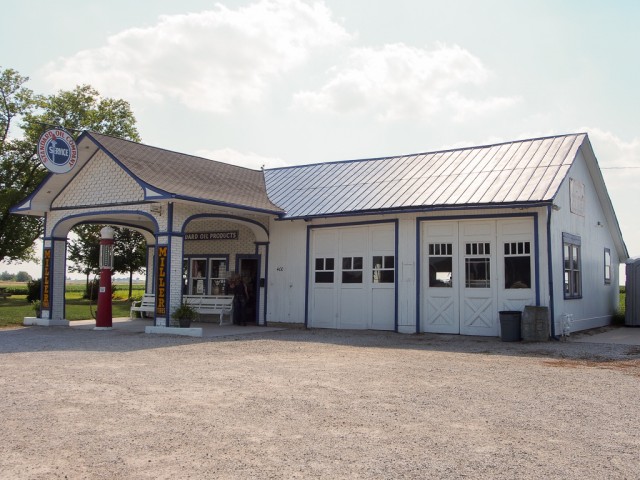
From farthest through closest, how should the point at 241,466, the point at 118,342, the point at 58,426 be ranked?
the point at 118,342 → the point at 58,426 → the point at 241,466

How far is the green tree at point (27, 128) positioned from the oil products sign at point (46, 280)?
1905 cm

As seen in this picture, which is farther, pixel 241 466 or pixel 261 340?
pixel 261 340

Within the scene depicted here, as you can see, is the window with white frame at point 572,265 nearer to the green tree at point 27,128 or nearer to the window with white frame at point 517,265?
the window with white frame at point 517,265

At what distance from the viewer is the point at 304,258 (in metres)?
19.1

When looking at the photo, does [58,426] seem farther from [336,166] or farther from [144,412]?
[336,166]

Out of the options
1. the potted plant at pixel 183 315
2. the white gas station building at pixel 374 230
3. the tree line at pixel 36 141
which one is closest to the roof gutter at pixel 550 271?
the white gas station building at pixel 374 230

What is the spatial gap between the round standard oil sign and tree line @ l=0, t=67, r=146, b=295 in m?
19.5

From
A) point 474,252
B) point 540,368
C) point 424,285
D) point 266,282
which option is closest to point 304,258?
point 266,282

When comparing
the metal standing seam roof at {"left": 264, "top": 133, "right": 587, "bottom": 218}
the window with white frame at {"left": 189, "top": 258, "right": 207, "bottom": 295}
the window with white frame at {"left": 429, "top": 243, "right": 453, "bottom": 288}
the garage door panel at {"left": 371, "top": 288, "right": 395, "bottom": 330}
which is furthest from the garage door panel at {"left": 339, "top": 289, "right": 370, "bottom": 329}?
the window with white frame at {"left": 189, "top": 258, "right": 207, "bottom": 295}

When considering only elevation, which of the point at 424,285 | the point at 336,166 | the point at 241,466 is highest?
the point at 336,166

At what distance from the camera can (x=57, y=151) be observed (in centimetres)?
1738

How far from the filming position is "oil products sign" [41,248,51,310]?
746 inches

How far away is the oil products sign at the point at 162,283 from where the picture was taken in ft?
53.3

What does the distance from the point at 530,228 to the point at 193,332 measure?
8896 millimetres
